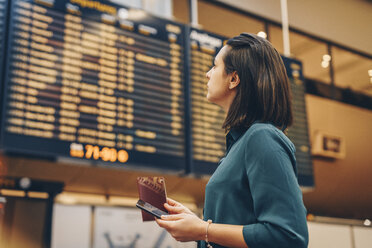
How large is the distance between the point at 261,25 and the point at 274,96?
3473mm

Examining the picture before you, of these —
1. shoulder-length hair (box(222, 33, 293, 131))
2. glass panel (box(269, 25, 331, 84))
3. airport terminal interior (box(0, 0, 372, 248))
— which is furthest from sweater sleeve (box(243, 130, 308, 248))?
glass panel (box(269, 25, 331, 84))

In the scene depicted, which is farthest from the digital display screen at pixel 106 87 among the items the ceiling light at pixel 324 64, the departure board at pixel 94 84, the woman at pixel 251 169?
the ceiling light at pixel 324 64

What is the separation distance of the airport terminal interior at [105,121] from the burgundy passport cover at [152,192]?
4.48 ft

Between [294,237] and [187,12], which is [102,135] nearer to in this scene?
[187,12]

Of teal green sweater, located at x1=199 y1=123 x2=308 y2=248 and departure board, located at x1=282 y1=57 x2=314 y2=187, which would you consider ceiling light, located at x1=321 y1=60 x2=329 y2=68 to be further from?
teal green sweater, located at x1=199 y1=123 x2=308 y2=248

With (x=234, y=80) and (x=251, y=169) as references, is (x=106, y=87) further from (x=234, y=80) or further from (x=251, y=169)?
(x=251, y=169)

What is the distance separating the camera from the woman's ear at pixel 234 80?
1102mm

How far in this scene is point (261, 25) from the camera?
14.4 feet

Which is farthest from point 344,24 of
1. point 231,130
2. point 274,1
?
point 231,130

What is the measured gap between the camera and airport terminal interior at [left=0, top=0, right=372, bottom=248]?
94.6 inches

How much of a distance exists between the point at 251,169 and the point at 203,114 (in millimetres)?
2164

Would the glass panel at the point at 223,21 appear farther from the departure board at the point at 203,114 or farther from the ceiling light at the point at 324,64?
the ceiling light at the point at 324,64

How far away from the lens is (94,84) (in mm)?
2676

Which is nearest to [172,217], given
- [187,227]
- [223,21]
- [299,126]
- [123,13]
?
[187,227]
